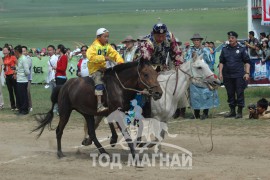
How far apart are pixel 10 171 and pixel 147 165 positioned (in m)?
2.17

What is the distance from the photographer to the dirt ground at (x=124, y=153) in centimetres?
1073

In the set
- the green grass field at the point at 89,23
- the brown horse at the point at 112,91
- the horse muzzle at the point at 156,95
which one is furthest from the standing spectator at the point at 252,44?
the green grass field at the point at 89,23

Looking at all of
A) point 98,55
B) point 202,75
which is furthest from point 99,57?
point 202,75

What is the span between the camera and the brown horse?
11609 millimetres

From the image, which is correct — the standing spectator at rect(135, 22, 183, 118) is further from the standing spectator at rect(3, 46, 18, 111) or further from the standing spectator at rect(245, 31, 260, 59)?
the standing spectator at rect(245, 31, 260, 59)

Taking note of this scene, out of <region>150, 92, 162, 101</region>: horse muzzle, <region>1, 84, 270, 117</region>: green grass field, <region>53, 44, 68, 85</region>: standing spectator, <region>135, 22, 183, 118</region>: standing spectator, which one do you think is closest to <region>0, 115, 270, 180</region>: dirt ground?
A: <region>150, 92, 162, 101</region>: horse muzzle

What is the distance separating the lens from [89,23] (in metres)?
70.3

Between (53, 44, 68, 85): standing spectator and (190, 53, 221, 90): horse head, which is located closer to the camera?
(190, 53, 221, 90): horse head

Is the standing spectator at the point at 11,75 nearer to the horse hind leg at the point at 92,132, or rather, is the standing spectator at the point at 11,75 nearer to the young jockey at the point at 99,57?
the horse hind leg at the point at 92,132

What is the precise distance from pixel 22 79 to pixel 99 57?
758 cm

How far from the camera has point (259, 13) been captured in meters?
24.1

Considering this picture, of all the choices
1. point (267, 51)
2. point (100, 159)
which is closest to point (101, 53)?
point (100, 159)

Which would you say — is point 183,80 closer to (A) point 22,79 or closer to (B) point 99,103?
(B) point 99,103

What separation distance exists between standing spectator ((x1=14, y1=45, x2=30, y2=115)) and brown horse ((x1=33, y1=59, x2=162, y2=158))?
6.36 meters
